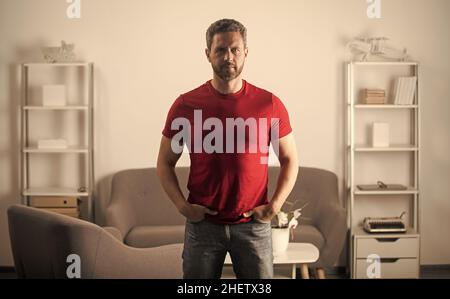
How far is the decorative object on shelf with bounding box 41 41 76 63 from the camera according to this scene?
169 inches

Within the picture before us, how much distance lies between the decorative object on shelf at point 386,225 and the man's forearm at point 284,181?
1.77m

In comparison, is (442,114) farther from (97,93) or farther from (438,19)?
(97,93)

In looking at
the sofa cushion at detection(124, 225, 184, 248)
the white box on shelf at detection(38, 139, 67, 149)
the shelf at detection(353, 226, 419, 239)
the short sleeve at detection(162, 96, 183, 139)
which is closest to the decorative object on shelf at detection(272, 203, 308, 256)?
the sofa cushion at detection(124, 225, 184, 248)

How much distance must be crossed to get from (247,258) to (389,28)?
226cm

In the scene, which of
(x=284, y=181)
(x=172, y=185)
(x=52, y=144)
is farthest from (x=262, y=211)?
(x=52, y=144)

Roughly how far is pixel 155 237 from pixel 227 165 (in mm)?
1677

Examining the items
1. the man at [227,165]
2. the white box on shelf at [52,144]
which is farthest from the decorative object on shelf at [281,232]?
the white box on shelf at [52,144]

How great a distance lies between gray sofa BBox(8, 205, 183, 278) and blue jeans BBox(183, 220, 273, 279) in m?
0.52

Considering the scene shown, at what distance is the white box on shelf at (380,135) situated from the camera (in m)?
4.34

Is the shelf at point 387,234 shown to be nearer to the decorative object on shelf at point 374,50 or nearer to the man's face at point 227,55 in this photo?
the decorative object on shelf at point 374,50

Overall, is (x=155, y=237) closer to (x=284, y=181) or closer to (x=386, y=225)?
(x=386, y=225)

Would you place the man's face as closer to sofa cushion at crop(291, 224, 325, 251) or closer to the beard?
the beard

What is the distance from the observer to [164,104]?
4242 mm

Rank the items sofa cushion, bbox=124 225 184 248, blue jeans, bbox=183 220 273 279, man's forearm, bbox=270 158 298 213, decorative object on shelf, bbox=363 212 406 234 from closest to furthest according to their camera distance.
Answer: blue jeans, bbox=183 220 273 279 → man's forearm, bbox=270 158 298 213 → sofa cushion, bbox=124 225 184 248 → decorative object on shelf, bbox=363 212 406 234
